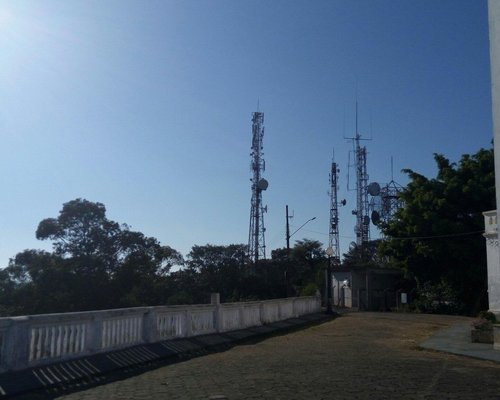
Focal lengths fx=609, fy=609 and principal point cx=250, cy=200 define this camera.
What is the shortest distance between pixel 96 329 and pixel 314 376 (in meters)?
4.35

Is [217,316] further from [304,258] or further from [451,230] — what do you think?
[304,258]

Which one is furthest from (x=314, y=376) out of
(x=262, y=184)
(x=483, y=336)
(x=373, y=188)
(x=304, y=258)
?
(x=304, y=258)

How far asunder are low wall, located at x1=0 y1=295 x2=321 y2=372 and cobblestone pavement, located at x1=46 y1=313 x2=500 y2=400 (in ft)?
4.51

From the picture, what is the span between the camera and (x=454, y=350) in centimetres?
1493

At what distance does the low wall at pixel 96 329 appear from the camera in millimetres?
9358

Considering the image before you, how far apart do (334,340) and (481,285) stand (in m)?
21.8

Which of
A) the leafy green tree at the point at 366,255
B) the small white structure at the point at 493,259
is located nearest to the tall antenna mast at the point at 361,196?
the leafy green tree at the point at 366,255

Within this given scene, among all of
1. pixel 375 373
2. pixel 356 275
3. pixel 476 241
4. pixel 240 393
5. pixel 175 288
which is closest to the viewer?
pixel 240 393

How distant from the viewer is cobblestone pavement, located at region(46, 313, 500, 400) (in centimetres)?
857

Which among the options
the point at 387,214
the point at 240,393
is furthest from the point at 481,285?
the point at 240,393

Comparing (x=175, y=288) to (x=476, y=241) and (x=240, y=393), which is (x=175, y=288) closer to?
(x=476, y=241)

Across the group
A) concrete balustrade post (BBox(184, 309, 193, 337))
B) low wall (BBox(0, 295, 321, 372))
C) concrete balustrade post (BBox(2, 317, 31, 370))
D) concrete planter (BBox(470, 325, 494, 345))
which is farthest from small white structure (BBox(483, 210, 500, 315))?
concrete balustrade post (BBox(2, 317, 31, 370))

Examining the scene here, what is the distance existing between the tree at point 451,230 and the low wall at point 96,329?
68.0 ft

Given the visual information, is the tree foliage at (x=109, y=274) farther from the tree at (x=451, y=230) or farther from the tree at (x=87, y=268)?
the tree at (x=451, y=230)
